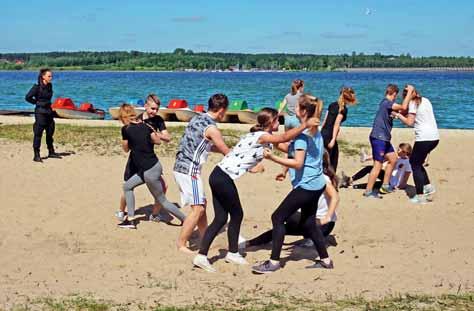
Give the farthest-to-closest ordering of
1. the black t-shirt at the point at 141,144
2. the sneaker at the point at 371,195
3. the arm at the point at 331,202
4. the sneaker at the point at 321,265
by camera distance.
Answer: the sneaker at the point at 371,195 → the black t-shirt at the point at 141,144 → the arm at the point at 331,202 → the sneaker at the point at 321,265

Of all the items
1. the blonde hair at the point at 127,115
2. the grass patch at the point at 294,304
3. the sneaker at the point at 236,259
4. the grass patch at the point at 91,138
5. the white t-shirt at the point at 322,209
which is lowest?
the grass patch at the point at 91,138

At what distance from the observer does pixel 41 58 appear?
19338cm

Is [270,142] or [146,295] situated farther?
[270,142]

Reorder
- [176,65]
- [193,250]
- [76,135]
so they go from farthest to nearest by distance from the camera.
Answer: [176,65], [76,135], [193,250]

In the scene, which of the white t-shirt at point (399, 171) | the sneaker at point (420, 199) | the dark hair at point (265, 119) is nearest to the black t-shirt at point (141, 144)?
the dark hair at point (265, 119)

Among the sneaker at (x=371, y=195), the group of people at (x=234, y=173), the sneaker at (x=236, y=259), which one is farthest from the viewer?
the sneaker at (x=371, y=195)

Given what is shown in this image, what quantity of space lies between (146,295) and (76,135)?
10.6 m

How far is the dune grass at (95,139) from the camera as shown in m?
15.0

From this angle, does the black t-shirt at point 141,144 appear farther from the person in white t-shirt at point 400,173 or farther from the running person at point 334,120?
the person in white t-shirt at point 400,173

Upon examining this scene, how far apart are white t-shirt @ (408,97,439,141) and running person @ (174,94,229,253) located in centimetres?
388

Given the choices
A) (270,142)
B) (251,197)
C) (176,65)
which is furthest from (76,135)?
(176,65)

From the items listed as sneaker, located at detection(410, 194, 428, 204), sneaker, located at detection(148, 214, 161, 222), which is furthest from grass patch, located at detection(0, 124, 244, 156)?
sneaker, located at detection(410, 194, 428, 204)

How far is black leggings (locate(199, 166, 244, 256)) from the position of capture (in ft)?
23.8

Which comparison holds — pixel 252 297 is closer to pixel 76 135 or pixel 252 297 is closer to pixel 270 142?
pixel 270 142
